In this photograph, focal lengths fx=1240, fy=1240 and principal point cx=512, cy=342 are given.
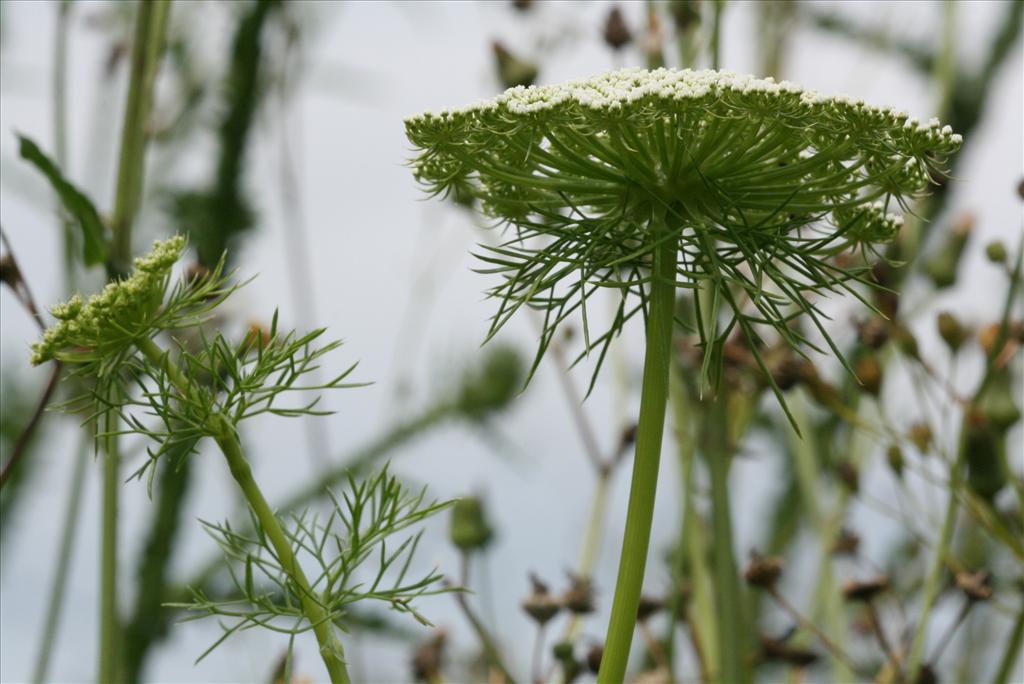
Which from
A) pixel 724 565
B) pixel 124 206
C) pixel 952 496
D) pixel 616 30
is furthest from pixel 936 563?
pixel 124 206

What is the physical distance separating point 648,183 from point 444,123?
3.1 inches

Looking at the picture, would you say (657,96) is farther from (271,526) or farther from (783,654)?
(783,654)

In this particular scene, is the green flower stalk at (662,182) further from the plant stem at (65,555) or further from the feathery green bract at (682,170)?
the plant stem at (65,555)

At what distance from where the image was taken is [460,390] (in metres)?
1.50

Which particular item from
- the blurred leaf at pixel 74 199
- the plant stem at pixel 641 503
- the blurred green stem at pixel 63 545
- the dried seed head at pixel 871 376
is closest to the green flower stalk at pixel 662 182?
the plant stem at pixel 641 503

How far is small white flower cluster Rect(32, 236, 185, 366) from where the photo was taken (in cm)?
44

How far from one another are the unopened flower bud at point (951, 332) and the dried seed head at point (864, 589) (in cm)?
Answer: 17

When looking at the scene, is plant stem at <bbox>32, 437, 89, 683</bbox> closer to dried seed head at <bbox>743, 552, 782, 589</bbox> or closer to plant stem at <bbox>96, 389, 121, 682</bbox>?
plant stem at <bbox>96, 389, 121, 682</bbox>

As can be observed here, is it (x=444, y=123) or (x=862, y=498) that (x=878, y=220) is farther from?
(x=862, y=498)

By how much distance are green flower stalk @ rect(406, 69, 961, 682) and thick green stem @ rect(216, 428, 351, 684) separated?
10 cm

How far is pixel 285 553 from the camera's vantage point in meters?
0.44

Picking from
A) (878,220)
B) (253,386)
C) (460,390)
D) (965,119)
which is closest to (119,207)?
(253,386)

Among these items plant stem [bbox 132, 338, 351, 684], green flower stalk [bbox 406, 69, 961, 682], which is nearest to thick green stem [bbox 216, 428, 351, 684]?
plant stem [bbox 132, 338, 351, 684]

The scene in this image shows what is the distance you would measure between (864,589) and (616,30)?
19.0 inches
